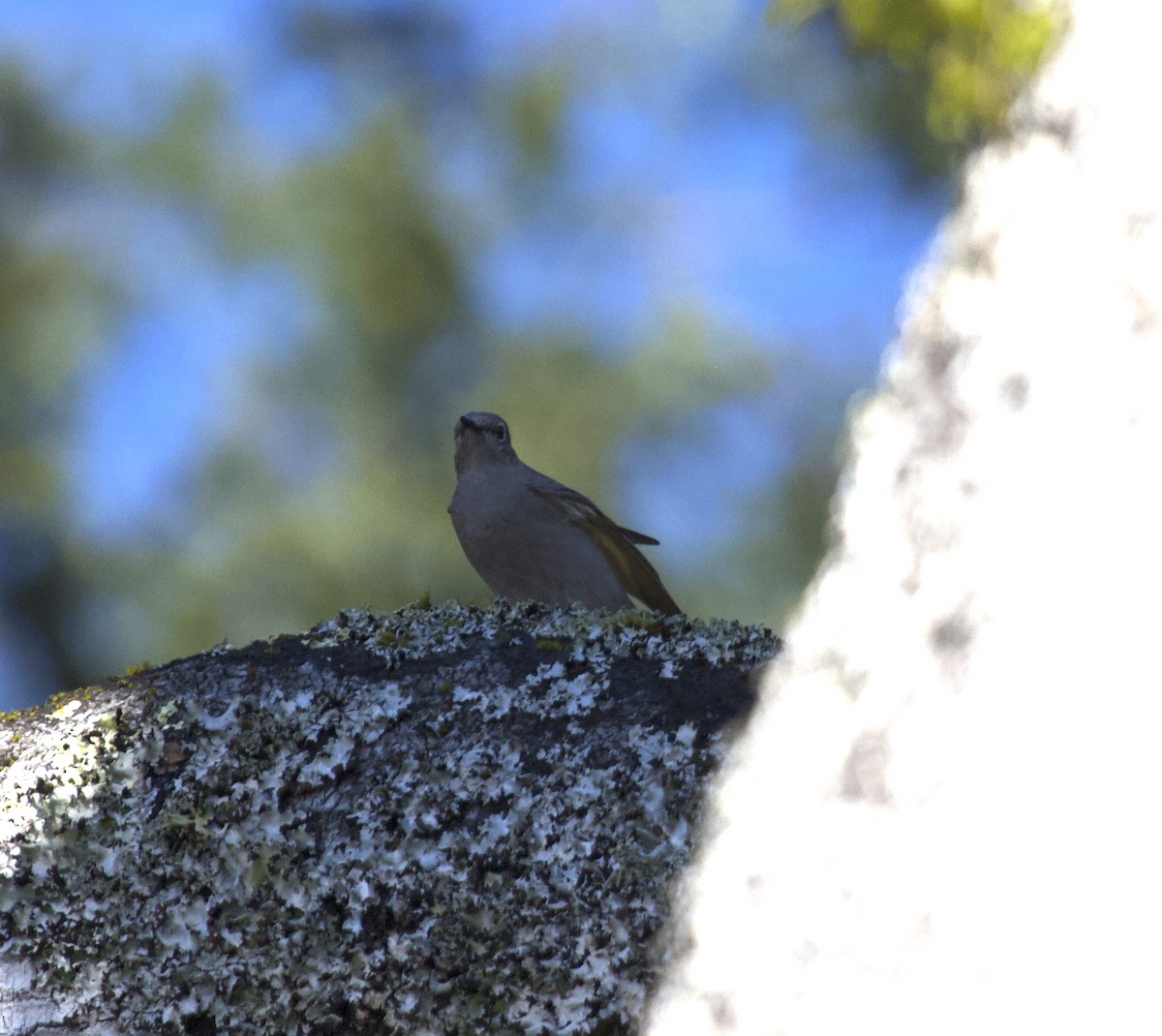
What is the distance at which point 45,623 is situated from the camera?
25.1 ft

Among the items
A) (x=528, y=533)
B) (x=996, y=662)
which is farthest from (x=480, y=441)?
(x=996, y=662)

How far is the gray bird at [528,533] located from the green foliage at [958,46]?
2038 millimetres

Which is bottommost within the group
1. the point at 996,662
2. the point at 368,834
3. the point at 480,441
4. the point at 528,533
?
the point at 996,662

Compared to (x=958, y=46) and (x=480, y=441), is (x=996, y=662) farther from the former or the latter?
(x=480, y=441)

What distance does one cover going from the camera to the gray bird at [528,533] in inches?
138

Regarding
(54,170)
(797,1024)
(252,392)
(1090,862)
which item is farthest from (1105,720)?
(54,170)

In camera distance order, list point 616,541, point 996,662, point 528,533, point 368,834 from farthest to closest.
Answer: point 616,541
point 528,533
point 368,834
point 996,662

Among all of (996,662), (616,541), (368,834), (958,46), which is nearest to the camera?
(996,662)

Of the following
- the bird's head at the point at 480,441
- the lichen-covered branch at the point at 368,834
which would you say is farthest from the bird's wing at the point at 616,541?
the lichen-covered branch at the point at 368,834

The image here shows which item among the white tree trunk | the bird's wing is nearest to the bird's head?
the bird's wing

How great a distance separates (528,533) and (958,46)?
7.29ft

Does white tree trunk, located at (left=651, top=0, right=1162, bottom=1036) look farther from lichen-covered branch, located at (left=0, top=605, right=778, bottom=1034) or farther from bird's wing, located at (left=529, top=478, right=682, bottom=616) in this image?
bird's wing, located at (left=529, top=478, right=682, bottom=616)

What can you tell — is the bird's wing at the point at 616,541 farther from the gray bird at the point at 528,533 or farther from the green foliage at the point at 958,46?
the green foliage at the point at 958,46

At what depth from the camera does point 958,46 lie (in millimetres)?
1426
